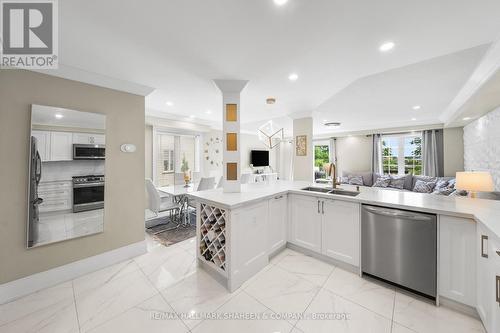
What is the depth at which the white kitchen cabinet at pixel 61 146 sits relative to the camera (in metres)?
1.96

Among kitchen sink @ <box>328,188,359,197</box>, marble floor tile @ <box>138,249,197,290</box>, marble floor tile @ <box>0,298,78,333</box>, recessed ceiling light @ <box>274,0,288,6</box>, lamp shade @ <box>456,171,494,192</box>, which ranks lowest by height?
marble floor tile @ <box>0,298,78,333</box>

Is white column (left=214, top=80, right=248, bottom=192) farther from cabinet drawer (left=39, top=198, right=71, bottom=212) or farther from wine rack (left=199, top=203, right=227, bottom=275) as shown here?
cabinet drawer (left=39, top=198, right=71, bottom=212)

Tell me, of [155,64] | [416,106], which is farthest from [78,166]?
[416,106]

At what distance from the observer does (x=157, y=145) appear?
4.47 meters

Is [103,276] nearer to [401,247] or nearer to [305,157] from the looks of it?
[401,247]

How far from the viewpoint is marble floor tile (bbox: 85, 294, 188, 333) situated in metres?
1.41

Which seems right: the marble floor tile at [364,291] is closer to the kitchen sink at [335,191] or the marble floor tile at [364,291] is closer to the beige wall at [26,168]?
the kitchen sink at [335,191]

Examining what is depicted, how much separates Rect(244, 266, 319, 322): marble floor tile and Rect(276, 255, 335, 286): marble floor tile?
3.2 inches

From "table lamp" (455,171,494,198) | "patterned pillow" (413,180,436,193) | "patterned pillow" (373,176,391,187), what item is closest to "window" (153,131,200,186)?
"table lamp" (455,171,494,198)

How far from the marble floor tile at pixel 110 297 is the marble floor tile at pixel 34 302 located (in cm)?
11

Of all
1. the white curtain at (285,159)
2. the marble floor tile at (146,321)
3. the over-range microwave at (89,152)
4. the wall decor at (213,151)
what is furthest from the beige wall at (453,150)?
the over-range microwave at (89,152)

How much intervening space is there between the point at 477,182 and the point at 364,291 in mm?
1725

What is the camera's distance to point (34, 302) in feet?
5.59

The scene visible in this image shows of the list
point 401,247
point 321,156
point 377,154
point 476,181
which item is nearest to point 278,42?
point 401,247
